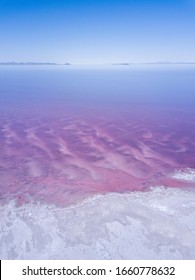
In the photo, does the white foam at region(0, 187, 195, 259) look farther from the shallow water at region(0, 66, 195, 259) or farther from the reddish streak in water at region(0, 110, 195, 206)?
the reddish streak in water at region(0, 110, 195, 206)

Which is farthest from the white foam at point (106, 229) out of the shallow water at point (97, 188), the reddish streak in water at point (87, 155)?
the reddish streak in water at point (87, 155)

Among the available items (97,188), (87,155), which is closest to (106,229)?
(97,188)

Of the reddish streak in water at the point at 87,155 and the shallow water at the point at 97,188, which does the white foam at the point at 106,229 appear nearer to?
the shallow water at the point at 97,188

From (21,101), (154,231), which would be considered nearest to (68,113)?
(21,101)

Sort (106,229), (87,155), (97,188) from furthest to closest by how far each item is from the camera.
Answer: (87,155)
(97,188)
(106,229)

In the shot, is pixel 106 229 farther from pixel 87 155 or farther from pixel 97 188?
pixel 87 155

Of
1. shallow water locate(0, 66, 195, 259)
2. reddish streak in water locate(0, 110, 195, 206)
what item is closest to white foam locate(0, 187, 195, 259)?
shallow water locate(0, 66, 195, 259)
